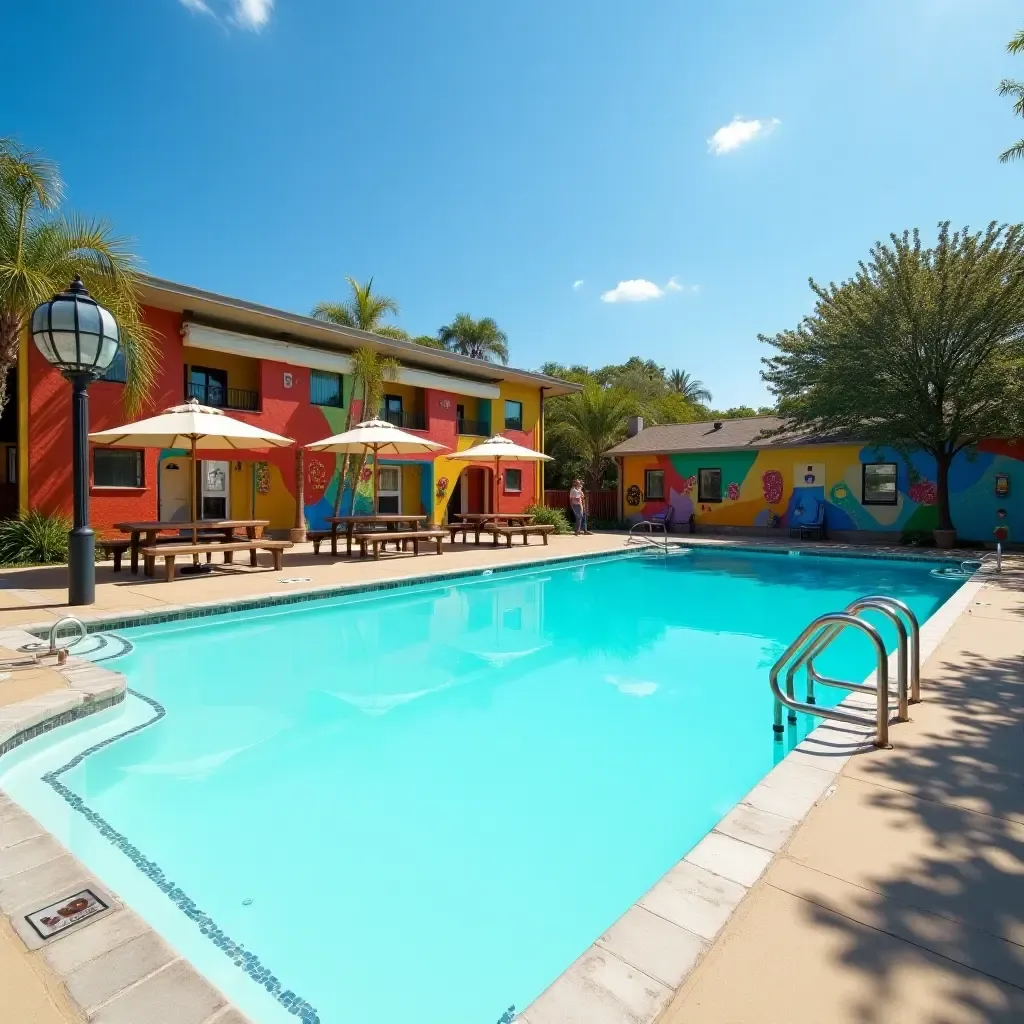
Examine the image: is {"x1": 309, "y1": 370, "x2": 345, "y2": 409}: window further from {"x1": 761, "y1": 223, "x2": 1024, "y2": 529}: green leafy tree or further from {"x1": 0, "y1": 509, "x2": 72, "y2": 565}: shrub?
{"x1": 761, "y1": 223, "x2": 1024, "y2": 529}: green leafy tree

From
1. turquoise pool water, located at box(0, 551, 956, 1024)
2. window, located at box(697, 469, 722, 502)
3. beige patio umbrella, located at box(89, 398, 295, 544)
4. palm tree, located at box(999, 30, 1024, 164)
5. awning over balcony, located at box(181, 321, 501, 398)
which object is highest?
palm tree, located at box(999, 30, 1024, 164)

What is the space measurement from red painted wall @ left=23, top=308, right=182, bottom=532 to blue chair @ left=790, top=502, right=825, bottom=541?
1799 centimetres

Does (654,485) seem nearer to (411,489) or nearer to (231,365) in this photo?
(411,489)

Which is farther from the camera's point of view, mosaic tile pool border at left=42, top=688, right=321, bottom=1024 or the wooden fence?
the wooden fence

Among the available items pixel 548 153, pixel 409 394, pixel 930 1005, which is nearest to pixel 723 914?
pixel 930 1005

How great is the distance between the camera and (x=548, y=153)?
45.7 feet

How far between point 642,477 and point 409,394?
9336 mm

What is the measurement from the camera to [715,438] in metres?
21.8

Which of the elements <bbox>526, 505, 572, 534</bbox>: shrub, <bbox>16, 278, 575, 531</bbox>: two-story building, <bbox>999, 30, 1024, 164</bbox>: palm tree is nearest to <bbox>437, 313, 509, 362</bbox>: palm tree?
<bbox>16, 278, 575, 531</bbox>: two-story building

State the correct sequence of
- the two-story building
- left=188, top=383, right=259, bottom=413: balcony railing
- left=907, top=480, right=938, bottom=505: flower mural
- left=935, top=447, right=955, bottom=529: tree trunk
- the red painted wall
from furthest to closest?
left=907, top=480, right=938, bottom=505: flower mural → left=935, top=447, right=955, bottom=529: tree trunk → left=188, top=383, right=259, bottom=413: balcony railing → the two-story building → the red painted wall

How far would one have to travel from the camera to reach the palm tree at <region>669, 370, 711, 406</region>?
44156 mm

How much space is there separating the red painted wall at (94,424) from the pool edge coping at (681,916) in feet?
46.4

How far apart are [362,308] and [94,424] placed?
9138mm

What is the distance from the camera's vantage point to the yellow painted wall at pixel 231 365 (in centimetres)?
1550
